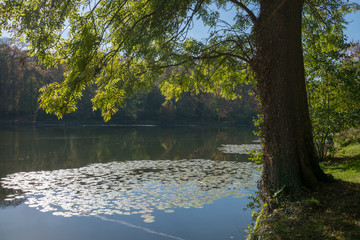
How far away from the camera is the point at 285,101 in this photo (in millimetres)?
6086

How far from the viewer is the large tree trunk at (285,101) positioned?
604 centimetres

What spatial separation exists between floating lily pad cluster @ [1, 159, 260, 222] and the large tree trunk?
11.0 ft

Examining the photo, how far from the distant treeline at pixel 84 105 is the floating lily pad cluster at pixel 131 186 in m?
31.7

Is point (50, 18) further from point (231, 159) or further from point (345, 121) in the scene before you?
point (231, 159)

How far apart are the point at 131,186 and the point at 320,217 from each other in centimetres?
701

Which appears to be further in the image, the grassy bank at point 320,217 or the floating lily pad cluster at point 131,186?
the floating lily pad cluster at point 131,186

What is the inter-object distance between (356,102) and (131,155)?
39.2 ft

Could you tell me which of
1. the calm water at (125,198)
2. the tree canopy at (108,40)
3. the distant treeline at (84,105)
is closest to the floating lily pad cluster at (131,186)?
the calm water at (125,198)

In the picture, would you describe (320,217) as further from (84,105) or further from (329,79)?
(84,105)

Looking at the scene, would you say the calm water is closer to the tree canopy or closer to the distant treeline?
the tree canopy

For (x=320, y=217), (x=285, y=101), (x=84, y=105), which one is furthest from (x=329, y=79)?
(x=84, y=105)

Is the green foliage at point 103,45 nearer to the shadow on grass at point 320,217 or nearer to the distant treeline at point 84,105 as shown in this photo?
the shadow on grass at point 320,217

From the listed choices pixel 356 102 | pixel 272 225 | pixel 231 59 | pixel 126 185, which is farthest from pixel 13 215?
pixel 356 102

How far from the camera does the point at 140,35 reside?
22.9ft
